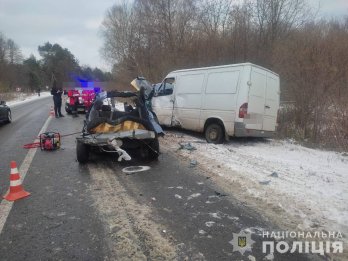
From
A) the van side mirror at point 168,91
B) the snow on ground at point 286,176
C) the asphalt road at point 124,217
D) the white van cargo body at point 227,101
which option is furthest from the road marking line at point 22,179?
the white van cargo body at point 227,101

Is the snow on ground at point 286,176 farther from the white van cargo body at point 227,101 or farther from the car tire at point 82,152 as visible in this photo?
the car tire at point 82,152

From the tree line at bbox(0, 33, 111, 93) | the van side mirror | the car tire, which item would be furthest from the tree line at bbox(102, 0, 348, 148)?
the tree line at bbox(0, 33, 111, 93)

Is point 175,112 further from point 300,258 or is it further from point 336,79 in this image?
point 300,258

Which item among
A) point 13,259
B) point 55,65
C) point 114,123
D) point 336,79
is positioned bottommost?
point 13,259

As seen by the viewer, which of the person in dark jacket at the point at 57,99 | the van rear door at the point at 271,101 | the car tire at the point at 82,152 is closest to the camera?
the car tire at the point at 82,152

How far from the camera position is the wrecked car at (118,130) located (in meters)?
7.38

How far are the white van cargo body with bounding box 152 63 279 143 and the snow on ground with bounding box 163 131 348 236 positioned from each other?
1.78 feet

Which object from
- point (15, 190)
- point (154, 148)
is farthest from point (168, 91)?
point (15, 190)

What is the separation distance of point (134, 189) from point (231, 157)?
10.3ft

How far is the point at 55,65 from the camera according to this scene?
95688 millimetres

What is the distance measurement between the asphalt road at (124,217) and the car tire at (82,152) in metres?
0.32

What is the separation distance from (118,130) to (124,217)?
11.2ft

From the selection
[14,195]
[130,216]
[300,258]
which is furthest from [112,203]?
[300,258]

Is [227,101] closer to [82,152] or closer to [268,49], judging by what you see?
[82,152]
